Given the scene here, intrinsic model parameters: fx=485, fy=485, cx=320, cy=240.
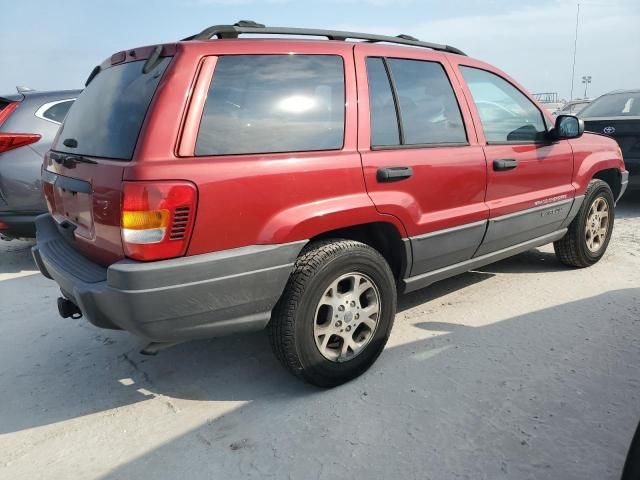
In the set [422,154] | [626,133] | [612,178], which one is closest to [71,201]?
[422,154]

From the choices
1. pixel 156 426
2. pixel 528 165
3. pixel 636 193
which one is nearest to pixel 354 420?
pixel 156 426

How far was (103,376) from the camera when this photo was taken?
2.83 meters

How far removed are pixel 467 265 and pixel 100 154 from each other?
233cm

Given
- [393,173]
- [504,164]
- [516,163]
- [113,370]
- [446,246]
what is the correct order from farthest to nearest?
[516,163] < [504,164] < [446,246] < [113,370] < [393,173]

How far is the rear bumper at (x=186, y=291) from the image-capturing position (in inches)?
78.3

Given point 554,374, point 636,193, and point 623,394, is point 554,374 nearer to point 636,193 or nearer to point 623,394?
point 623,394

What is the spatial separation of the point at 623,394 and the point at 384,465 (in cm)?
133

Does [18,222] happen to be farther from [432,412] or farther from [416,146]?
[432,412]

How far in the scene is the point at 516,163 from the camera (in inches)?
132

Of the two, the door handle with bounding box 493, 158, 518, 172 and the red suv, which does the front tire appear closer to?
the red suv

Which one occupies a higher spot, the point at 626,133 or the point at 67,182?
the point at 626,133

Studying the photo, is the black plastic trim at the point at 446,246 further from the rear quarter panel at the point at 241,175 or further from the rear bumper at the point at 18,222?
the rear bumper at the point at 18,222

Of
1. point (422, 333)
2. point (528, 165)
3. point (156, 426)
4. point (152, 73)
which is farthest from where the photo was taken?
point (528, 165)

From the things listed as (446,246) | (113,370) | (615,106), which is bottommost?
→ (113,370)
